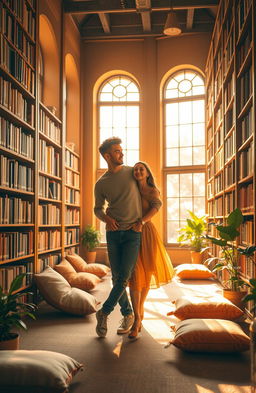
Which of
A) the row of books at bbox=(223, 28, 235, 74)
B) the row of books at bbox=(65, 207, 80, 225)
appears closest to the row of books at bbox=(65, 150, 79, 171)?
the row of books at bbox=(65, 207, 80, 225)

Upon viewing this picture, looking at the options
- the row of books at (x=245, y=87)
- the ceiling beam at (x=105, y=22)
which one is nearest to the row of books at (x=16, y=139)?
the row of books at (x=245, y=87)

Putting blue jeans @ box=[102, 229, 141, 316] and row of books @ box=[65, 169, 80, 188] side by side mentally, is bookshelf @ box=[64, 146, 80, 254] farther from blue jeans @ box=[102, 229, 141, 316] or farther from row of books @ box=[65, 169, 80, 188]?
blue jeans @ box=[102, 229, 141, 316]

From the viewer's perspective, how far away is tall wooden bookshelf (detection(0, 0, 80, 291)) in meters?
4.03

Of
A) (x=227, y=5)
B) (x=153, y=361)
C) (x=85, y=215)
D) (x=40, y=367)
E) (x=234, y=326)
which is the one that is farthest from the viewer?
(x=85, y=215)

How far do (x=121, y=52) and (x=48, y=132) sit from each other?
4179 millimetres

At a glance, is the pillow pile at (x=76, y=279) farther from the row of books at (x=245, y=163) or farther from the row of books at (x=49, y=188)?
the row of books at (x=245, y=163)

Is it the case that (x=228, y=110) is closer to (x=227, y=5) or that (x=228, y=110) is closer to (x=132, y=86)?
(x=227, y=5)

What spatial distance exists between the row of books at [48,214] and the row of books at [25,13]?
7.19ft

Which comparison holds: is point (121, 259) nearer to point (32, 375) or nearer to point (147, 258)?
point (147, 258)

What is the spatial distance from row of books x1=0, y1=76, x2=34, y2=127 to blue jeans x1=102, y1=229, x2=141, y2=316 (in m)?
1.82

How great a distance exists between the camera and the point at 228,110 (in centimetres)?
531

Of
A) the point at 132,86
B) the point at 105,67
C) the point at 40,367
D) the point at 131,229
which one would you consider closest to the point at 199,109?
the point at 132,86

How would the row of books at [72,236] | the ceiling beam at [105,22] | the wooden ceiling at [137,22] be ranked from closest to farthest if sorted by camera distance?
the row of books at [72,236] → the ceiling beam at [105,22] → the wooden ceiling at [137,22]

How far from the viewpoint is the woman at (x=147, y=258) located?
3.34 meters
